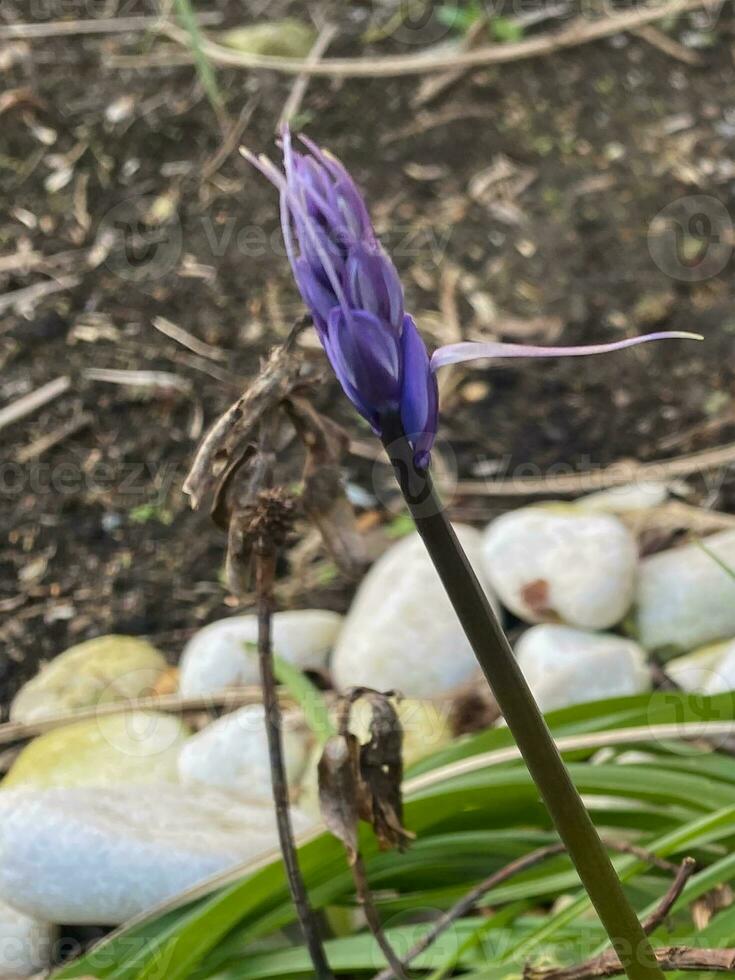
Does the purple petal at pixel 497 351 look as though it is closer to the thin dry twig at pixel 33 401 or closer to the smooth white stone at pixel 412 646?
the smooth white stone at pixel 412 646

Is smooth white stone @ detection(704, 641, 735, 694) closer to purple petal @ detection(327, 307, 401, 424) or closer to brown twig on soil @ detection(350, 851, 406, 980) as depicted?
brown twig on soil @ detection(350, 851, 406, 980)

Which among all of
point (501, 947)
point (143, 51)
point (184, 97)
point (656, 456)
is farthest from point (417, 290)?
point (501, 947)

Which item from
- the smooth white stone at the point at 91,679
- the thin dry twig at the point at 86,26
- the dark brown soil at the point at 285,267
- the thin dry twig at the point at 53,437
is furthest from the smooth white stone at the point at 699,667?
the thin dry twig at the point at 86,26

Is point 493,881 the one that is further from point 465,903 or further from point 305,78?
point 305,78

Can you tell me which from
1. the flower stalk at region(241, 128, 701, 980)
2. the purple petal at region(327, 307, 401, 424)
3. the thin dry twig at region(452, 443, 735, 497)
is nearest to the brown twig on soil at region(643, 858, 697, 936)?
the flower stalk at region(241, 128, 701, 980)

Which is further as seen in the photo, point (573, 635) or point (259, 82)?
point (259, 82)

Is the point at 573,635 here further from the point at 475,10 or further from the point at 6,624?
the point at 475,10
